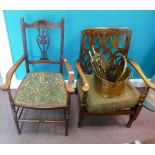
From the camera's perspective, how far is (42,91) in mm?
1280

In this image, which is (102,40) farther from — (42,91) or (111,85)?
(42,91)

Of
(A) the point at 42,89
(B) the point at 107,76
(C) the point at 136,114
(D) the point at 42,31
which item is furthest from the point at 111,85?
(D) the point at 42,31

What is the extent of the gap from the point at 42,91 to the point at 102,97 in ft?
1.65

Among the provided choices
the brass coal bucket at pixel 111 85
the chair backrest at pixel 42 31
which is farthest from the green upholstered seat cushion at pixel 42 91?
the brass coal bucket at pixel 111 85

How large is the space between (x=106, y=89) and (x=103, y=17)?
2.36 feet

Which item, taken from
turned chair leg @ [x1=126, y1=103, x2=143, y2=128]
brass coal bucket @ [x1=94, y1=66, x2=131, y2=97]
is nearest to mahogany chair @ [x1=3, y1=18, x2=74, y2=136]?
brass coal bucket @ [x1=94, y1=66, x2=131, y2=97]

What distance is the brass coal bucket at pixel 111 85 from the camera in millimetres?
1184

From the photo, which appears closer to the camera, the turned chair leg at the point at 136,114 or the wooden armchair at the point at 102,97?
the wooden armchair at the point at 102,97

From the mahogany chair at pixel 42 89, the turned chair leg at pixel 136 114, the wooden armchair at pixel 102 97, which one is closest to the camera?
the mahogany chair at pixel 42 89

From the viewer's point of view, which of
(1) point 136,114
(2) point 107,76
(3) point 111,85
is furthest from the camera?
(1) point 136,114

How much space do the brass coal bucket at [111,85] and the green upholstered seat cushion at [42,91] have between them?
0.94 ft

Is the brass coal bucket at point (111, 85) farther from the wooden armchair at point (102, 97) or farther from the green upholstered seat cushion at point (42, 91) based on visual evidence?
the green upholstered seat cushion at point (42, 91)
